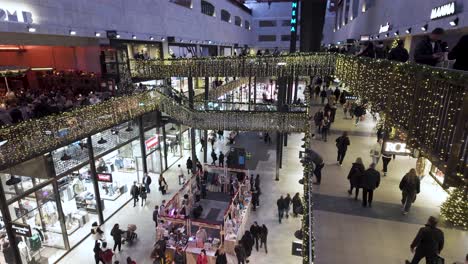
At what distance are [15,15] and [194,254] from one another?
1176 cm

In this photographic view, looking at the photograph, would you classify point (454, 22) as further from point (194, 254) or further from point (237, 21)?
point (237, 21)

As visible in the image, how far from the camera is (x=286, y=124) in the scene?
17078 millimetres

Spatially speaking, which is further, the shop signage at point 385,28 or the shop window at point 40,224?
the shop signage at point 385,28

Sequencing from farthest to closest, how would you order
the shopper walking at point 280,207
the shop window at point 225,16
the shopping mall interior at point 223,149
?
1. the shop window at point 225,16
2. the shopper walking at point 280,207
3. the shopping mall interior at point 223,149

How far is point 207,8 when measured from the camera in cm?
3347

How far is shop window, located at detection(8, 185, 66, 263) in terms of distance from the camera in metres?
10.5

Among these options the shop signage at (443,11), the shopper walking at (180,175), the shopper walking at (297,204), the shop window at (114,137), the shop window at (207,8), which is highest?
the shop window at (207,8)

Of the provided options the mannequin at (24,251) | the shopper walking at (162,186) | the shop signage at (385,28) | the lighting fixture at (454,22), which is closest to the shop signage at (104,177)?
the shopper walking at (162,186)

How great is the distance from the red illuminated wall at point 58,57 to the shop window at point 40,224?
9.19 metres

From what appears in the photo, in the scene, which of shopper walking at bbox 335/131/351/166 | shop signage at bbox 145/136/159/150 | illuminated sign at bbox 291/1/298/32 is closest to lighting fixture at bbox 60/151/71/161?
shop signage at bbox 145/136/159/150

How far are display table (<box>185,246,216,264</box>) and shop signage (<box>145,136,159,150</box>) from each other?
8.48 meters

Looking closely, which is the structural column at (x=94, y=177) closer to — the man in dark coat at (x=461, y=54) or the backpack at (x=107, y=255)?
the backpack at (x=107, y=255)

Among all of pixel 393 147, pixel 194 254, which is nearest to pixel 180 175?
pixel 194 254

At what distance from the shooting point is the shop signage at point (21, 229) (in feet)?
30.3
